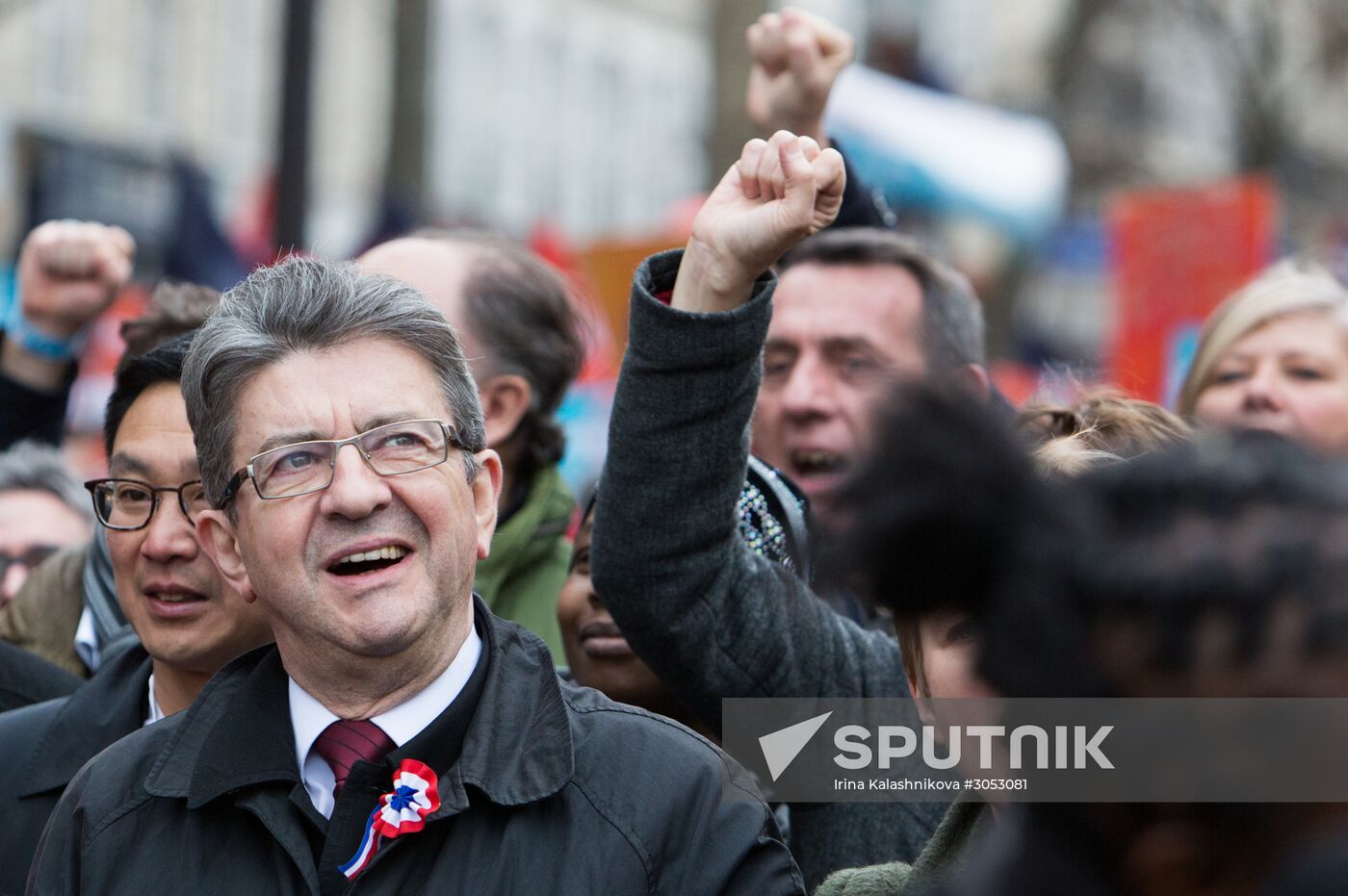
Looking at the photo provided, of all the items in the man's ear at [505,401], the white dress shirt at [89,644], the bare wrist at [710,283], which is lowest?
the white dress shirt at [89,644]

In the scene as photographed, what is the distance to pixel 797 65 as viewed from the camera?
3.52 metres

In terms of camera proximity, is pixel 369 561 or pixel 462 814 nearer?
pixel 462 814

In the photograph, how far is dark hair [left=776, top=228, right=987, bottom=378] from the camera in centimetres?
403

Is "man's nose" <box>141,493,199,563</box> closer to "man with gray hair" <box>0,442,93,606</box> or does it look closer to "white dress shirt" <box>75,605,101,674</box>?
"white dress shirt" <box>75,605,101,674</box>

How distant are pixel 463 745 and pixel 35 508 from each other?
2211 mm

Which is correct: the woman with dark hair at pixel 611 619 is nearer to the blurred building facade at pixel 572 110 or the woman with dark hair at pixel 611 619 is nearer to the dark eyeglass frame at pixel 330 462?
the dark eyeglass frame at pixel 330 462

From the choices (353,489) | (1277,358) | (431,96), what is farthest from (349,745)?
(431,96)

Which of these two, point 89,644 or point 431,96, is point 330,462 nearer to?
point 89,644

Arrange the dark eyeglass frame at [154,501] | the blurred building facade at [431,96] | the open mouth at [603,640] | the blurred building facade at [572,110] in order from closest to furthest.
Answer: the dark eyeglass frame at [154,501] → the open mouth at [603,640] → the blurred building facade at [431,96] → the blurred building facade at [572,110]

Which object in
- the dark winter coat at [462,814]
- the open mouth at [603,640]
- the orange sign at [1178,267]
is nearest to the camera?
the dark winter coat at [462,814]

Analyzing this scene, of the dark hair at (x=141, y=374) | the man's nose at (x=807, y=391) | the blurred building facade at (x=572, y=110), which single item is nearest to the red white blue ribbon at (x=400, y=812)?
the dark hair at (x=141, y=374)

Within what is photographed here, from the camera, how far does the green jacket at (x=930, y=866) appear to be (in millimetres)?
2293

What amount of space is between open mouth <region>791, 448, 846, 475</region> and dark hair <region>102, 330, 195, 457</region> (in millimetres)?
1256

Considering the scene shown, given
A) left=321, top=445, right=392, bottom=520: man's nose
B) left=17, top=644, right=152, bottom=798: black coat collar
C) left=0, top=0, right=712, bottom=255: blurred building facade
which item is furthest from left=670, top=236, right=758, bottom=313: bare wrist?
left=0, top=0, right=712, bottom=255: blurred building facade
